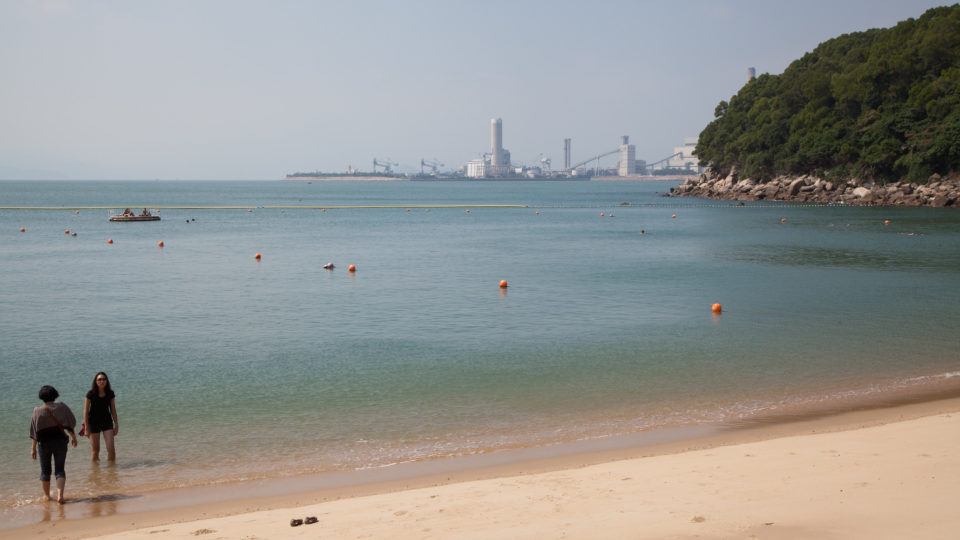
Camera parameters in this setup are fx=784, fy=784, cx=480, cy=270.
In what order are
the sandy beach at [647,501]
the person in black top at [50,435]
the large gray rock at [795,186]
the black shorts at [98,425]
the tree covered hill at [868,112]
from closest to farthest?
the sandy beach at [647,501] → the person in black top at [50,435] → the black shorts at [98,425] → the tree covered hill at [868,112] → the large gray rock at [795,186]

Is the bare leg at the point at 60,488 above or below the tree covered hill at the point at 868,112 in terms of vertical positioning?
below

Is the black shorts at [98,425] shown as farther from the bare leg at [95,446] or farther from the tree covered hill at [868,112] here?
the tree covered hill at [868,112]

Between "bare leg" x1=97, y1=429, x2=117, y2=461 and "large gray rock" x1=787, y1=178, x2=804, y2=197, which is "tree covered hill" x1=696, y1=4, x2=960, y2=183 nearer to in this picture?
"large gray rock" x1=787, y1=178, x2=804, y2=197

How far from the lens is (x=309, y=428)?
13.5 m

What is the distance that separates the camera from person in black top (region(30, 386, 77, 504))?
1003cm

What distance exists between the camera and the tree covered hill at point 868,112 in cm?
7875

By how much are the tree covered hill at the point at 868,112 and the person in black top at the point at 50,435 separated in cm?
8108

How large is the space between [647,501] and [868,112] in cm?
9036

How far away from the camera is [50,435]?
10.1 m

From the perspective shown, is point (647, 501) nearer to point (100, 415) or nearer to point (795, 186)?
point (100, 415)

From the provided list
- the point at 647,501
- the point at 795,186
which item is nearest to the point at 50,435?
the point at 647,501

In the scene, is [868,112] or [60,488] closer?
[60,488]

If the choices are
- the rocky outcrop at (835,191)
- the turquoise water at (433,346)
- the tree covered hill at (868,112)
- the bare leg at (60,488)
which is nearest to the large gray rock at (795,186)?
the rocky outcrop at (835,191)

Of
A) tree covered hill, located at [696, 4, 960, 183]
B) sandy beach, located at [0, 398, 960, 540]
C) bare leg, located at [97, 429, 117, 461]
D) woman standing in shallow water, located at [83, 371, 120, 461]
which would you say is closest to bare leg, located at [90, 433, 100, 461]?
woman standing in shallow water, located at [83, 371, 120, 461]
